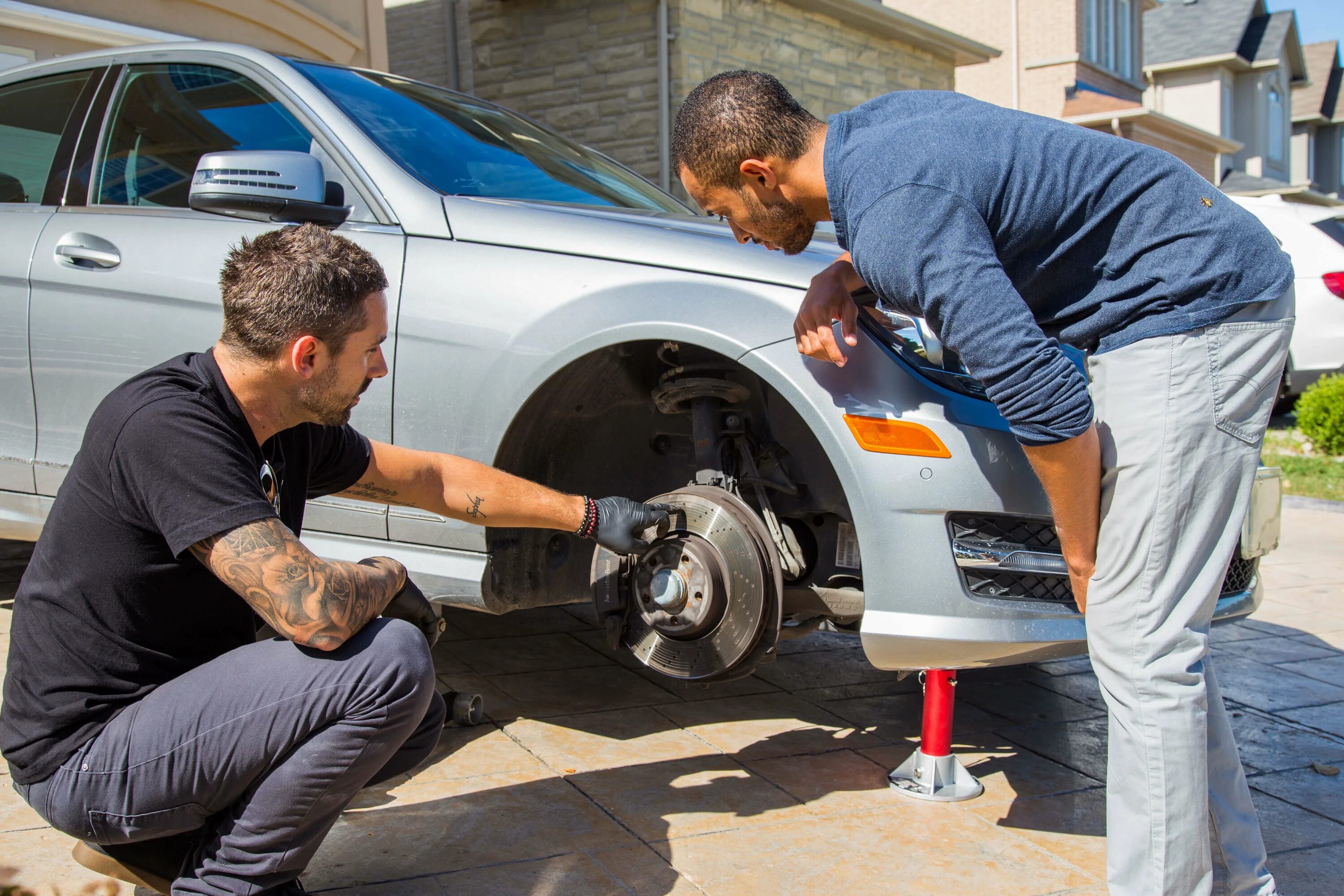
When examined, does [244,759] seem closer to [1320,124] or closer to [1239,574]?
[1239,574]

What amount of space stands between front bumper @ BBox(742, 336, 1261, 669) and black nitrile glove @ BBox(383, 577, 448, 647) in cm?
88

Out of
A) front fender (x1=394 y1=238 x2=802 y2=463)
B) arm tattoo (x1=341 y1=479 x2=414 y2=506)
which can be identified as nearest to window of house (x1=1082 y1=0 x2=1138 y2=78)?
front fender (x1=394 y1=238 x2=802 y2=463)

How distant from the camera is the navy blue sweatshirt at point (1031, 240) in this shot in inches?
75.5

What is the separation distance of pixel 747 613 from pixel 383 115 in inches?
69.5

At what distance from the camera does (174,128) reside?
142 inches

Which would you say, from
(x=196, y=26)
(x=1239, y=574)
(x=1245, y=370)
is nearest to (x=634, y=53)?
(x=196, y=26)

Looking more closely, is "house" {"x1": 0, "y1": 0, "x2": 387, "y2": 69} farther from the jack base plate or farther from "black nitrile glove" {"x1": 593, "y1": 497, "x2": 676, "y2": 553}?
the jack base plate

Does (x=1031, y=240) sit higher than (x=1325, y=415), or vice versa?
(x=1031, y=240)

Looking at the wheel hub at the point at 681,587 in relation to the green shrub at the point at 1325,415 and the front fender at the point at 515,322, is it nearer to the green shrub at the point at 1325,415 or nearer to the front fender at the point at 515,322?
the front fender at the point at 515,322

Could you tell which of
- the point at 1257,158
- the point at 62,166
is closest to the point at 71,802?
the point at 62,166

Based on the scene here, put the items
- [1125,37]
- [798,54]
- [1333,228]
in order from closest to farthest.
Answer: [1333,228]
[798,54]
[1125,37]

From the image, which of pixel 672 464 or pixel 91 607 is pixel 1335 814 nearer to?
pixel 672 464

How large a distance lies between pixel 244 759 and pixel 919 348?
5.23 ft

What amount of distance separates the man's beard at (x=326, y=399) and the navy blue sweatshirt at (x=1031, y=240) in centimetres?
96
